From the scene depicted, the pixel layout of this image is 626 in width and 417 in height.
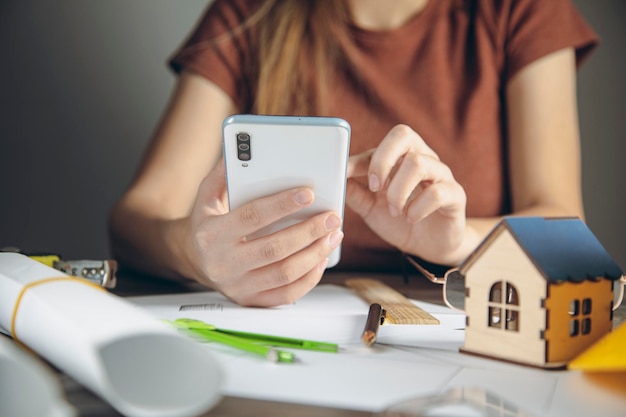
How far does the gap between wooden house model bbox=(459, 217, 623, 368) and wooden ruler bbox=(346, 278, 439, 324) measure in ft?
0.35

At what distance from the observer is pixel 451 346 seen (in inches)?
22.0

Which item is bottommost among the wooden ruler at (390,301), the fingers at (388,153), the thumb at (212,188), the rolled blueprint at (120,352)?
the wooden ruler at (390,301)

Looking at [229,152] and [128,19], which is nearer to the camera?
[229,152]

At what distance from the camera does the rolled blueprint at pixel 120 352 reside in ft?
1.22

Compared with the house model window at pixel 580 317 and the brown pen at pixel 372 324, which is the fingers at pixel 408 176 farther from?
the house model window at pixel 580 317

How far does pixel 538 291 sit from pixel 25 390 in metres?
0.34

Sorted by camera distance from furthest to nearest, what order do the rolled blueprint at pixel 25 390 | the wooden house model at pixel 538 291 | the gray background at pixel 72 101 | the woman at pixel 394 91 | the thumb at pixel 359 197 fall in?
the gray background at pixel 72 101 → the woman at pixel 394 91 → the thumb at pixel 359 197 → the wooden house model at pixel 538 291 → the rolled blueprint at pixel 25 390

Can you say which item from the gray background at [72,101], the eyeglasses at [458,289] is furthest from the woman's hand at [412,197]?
the gray background at [72,101]

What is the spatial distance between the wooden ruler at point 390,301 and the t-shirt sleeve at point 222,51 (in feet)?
1.74

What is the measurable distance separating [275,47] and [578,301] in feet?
2.86

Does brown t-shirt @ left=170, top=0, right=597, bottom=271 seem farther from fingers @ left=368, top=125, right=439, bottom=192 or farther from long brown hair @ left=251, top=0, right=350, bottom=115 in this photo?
fingers @ left=368, top=125, right=439, bottom=192

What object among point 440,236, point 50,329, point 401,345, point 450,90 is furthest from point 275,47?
point 50,329

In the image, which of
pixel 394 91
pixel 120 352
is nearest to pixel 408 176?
pixel 120 352

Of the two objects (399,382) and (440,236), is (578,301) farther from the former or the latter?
(440,236)
